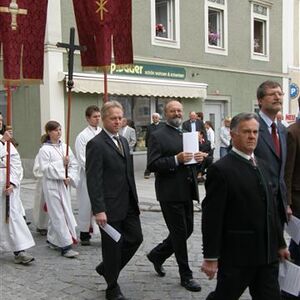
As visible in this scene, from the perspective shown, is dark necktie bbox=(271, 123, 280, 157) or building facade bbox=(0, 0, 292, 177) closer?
dark necktie bbox=(271, 123, 280, 157)

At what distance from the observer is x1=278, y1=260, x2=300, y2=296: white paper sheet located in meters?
3.92

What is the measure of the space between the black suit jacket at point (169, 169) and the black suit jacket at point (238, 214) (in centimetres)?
165

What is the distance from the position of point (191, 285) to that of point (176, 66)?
13.5 meters

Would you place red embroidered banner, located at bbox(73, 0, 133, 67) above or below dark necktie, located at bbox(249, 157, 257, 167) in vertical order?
above

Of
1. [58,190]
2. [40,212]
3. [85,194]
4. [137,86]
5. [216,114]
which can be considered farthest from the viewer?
[216,114]

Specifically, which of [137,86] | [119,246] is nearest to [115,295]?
[119,246]

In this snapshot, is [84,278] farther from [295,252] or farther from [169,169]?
[295,252]

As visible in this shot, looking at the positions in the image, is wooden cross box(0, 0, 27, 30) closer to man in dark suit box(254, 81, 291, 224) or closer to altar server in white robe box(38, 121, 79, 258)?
altar server in white robe box(38, 121, 79, 258)

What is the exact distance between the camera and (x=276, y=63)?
2248cm

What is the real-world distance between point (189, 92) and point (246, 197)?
14.3 meters

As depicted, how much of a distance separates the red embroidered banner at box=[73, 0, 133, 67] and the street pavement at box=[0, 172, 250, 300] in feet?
7.94

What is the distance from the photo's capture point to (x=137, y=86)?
1585 cm

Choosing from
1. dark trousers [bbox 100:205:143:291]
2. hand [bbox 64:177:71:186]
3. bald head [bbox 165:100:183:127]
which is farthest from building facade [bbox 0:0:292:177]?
dark trousers [bbox 100:205:143:291]

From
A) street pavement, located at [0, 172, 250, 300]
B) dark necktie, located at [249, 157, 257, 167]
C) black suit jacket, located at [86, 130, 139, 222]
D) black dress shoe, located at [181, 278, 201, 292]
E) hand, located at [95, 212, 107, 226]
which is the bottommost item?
street pavement, located at [0, 172, 250, 300]
